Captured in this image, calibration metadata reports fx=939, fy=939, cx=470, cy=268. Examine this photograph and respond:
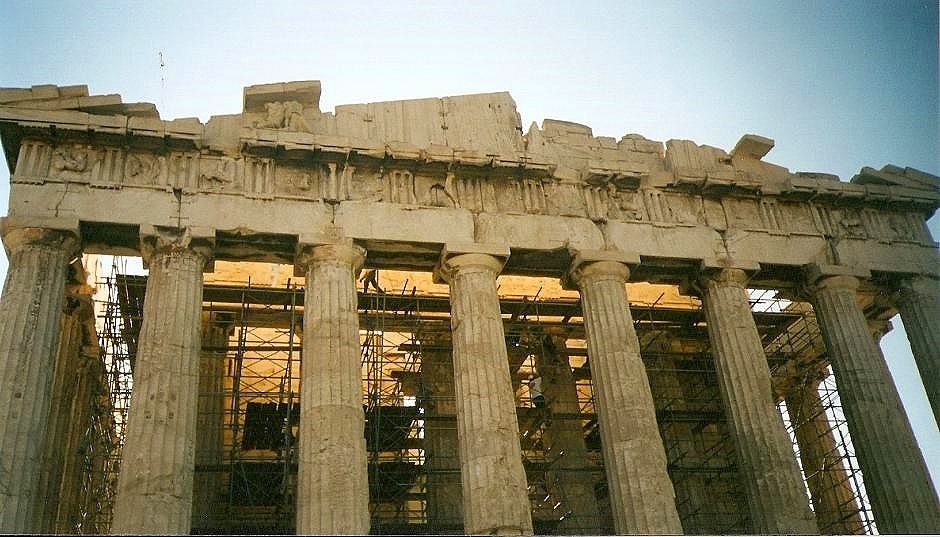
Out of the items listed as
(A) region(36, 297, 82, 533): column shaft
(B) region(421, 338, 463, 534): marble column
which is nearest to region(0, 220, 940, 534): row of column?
(A) region(36, 297, 82, 533): column shaft

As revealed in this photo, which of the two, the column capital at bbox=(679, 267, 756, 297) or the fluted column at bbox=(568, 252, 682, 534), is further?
the column capital at bbox=(679, 267, 756, 297)

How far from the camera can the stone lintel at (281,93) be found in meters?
17.7

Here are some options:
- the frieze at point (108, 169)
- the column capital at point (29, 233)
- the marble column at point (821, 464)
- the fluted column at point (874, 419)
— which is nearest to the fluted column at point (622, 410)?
the fluted column at point (874, 419)

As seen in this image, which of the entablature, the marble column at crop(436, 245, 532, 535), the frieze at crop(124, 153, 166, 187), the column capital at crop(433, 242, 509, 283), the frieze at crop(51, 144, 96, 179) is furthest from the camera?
the column capital at crop(433, 242, 509, 283)

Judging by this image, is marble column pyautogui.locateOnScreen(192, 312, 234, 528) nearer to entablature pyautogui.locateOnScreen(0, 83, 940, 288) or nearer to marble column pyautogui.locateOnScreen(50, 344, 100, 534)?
marble column pyautogui.locateOnScreen(50, 344, 100, 534)

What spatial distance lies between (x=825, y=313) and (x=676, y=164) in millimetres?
4202

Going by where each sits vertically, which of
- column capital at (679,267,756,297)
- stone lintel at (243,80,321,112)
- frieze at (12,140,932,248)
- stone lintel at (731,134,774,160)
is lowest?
column capital at (679,267,756,297)

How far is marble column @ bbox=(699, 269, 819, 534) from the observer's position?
52.2ft

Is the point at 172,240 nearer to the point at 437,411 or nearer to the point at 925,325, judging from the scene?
the point at 437,411

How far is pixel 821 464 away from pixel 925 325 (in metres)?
5.46

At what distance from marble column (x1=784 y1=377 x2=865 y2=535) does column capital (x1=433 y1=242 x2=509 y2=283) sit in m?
10.1

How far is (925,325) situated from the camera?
1884 centimetres

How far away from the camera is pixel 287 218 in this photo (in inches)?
658

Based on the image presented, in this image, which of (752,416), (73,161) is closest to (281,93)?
(73,161)
